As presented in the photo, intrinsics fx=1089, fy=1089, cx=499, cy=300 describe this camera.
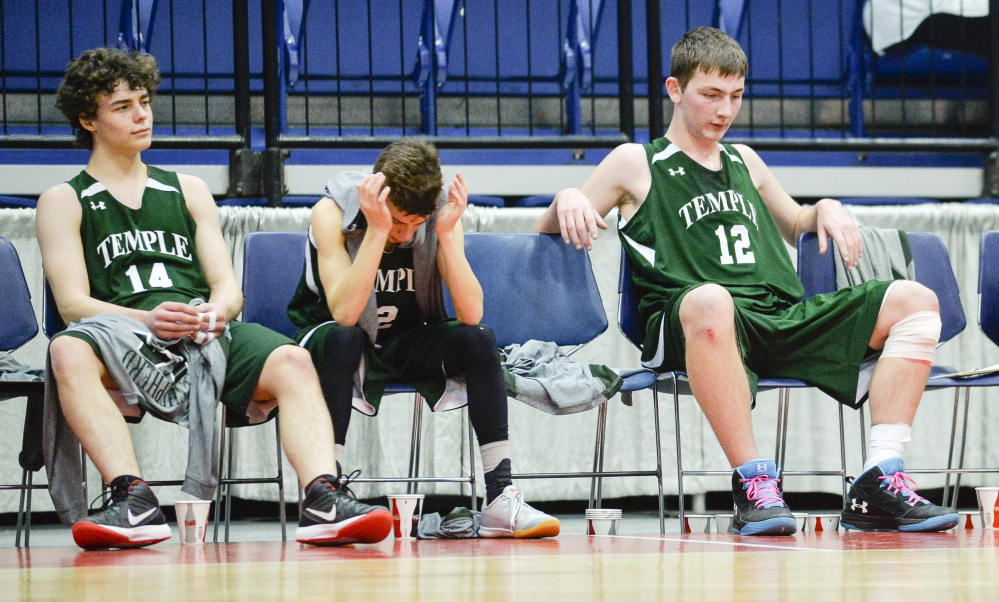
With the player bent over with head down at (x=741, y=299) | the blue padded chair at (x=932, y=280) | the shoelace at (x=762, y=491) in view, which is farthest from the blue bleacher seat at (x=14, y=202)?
the shoelace at (x=762, y=491)

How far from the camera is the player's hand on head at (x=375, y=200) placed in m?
2.41

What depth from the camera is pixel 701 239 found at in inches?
114

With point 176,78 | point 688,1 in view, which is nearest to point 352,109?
point 176,78

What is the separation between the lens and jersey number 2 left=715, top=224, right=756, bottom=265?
2879 millimetres

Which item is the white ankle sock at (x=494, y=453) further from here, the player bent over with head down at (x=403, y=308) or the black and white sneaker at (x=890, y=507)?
the black and white sneaker at (x=890, y=507)

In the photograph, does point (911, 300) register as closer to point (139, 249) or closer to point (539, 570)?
point (539, 570)

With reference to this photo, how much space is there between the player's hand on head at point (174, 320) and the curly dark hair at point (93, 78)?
64cm

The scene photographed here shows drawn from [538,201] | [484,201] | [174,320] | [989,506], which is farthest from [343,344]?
[538,201]

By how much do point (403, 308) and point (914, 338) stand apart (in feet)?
4.03

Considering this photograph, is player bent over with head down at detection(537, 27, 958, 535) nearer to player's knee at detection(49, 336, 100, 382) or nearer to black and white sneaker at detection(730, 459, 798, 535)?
black and white sneaker at detection(730, 459, 798, 535)

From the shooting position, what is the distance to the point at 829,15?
17.3 feet

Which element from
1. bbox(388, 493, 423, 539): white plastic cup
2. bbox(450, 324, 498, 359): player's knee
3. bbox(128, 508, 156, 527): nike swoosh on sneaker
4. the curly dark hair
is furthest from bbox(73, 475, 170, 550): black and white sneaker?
the curly dark hair

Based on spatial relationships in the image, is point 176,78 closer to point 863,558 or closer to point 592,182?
point 592,182

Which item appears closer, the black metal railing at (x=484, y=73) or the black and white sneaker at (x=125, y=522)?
the black and white sneaker at (x=125, y=522)
